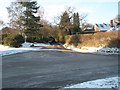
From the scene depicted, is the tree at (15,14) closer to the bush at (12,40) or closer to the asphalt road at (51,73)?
the bush at (12,40)

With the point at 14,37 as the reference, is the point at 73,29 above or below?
above

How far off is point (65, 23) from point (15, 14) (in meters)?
14.6

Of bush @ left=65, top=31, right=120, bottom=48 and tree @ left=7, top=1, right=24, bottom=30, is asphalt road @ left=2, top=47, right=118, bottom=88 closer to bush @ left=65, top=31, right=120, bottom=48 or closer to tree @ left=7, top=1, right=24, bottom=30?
bush @ left=65, top=31, right=120, bottom=48

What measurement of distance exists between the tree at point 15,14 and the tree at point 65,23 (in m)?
13.0

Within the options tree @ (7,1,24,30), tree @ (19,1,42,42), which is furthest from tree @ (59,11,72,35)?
tree @ (7,1,24,30)

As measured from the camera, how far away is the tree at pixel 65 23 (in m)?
35.2

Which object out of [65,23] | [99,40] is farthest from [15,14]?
[99,40]

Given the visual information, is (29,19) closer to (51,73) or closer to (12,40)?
(12,40)

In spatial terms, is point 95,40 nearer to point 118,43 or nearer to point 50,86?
point 118,43

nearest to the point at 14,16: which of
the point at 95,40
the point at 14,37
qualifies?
the point at 14,37

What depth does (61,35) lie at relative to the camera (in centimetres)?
3744

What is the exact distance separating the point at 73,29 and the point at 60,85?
33.5 m

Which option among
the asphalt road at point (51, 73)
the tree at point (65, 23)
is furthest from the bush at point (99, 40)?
the tree at point (65, 23)

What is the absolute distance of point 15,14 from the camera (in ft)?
91.8
